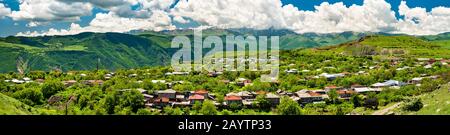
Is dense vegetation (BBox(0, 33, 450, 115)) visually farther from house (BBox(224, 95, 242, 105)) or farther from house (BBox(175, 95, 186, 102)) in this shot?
house (BBox(175, 95, 186, 102))

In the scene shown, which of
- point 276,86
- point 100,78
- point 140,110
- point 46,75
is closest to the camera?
point 140,110

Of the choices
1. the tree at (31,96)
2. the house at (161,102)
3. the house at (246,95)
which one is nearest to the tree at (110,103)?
the house at (161,102)

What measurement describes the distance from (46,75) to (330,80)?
39.4 metres

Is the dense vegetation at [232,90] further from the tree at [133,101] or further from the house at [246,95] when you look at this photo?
the house at [246,95]

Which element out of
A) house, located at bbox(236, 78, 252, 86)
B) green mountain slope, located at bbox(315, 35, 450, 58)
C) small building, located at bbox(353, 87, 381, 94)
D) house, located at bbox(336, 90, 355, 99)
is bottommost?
house, located at bbox(236, 78, 252, 86)

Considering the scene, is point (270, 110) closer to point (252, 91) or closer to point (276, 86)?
point (252, 91)

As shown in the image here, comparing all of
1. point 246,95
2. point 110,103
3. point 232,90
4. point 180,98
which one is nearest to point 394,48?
point 232,90

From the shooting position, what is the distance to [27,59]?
636 feet

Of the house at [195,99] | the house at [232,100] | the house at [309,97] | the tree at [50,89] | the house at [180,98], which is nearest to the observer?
the house at [232,100]

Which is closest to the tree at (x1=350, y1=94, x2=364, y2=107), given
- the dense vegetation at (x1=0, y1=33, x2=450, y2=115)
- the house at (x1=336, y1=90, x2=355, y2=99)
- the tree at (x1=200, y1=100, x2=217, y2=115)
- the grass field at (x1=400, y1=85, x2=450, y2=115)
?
the dense vegetation at (x1=0, y1=33, x2=450, y2=115)

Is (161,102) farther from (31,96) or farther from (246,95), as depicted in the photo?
(31,96)
